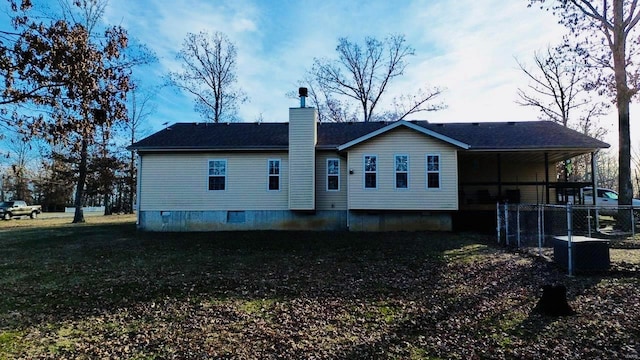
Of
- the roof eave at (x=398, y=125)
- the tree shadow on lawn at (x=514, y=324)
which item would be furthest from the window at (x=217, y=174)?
the tree shadow on lawn at (x=514, y=324)

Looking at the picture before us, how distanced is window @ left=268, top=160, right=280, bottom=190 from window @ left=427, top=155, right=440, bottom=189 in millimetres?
6154

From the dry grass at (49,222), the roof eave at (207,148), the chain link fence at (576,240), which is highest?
the roof eave at (207,148)

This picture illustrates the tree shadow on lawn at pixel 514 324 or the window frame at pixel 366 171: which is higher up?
the window frame at pixel 366 171

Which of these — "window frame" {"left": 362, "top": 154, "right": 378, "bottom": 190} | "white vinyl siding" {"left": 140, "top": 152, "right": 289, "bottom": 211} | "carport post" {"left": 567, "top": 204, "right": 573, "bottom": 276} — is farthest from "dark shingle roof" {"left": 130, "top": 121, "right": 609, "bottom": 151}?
"carport post" {"left": 567, "top": 204, "right": 573, "bottom": 276}

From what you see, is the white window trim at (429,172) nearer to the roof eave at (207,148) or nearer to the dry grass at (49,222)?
the roof eave at (207,148)

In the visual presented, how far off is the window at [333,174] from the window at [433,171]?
3743 millimetres

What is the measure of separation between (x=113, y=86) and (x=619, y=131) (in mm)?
17598

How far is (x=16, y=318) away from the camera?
6.00 metres

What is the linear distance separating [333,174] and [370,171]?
6.48 feet

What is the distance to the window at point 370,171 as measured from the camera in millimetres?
15031

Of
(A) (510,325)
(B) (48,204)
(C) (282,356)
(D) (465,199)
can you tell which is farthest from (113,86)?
(B) (48,204)

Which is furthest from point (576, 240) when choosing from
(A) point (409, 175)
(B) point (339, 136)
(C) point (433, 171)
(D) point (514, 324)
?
(B) point (339, 136)

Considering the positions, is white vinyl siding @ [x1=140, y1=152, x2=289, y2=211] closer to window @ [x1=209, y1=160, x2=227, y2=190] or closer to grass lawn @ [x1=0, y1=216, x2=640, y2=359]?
window @ [x1=209, y1=160, x2=227, y2=190]

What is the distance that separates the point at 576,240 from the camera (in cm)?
840
